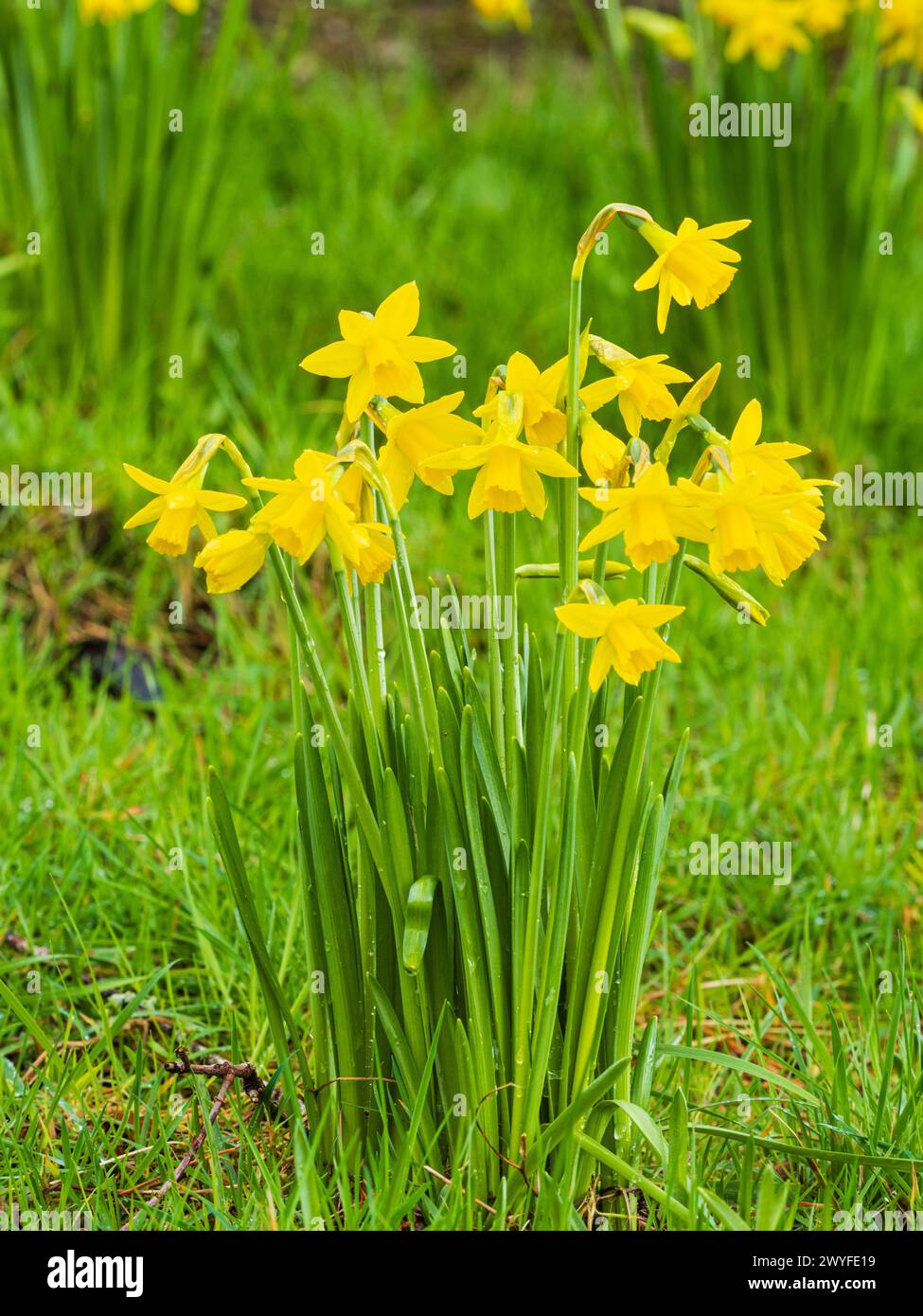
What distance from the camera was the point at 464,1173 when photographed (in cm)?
122

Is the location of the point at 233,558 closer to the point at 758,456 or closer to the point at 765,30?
the point at 758,456

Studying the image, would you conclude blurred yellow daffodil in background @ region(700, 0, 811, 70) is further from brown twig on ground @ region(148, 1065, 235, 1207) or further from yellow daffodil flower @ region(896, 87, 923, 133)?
brown twig on ground @ region(148, 1065, 235, 1207)

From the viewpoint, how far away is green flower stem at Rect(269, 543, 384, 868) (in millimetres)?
1152

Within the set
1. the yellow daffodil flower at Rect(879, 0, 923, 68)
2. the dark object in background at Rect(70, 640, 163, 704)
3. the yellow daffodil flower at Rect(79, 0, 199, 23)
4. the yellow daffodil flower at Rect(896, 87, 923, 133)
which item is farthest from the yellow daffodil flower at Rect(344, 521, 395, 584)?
the yellow daffodil flower at Rect(879, 0, 923, 68)

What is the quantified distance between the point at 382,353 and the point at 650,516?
0.81ft

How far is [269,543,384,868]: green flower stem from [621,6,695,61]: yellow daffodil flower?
238 cm

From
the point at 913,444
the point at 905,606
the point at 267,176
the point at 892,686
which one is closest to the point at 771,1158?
the point at 892,686

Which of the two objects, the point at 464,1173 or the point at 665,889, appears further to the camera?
the point at 665,889

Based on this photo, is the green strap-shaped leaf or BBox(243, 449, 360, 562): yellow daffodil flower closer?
BBox(243, 449, 360, 562): yellow daffodil flower

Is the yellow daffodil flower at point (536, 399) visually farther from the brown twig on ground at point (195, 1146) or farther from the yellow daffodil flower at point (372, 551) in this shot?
the brown twig on ground at point (195, 1146)

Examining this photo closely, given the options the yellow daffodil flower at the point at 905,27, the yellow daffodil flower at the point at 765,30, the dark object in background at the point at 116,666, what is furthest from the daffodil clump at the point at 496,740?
the yellow daffodil flower at the point at 905,27

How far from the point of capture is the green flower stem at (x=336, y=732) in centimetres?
115

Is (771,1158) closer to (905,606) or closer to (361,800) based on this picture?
(361,800)
